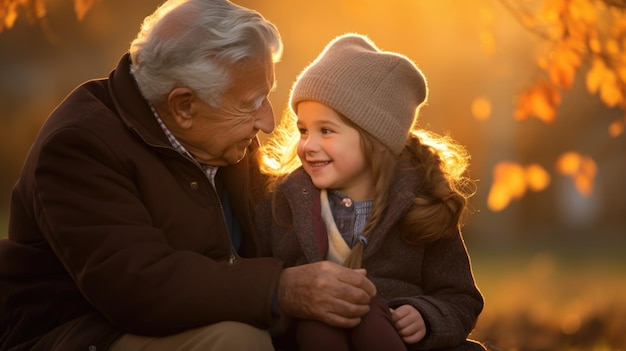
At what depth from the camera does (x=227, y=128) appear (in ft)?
11.4

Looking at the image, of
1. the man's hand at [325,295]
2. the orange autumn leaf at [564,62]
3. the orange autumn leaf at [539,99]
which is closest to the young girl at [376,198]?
the man's hand at [325,295]

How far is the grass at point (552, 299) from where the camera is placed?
6547 millimetres

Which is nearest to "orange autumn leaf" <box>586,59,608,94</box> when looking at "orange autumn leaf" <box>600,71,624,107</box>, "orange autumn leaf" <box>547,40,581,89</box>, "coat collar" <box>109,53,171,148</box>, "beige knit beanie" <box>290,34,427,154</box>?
"orange autumn leaf" <box>600,71,624,107</box>

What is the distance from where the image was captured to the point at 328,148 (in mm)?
3566

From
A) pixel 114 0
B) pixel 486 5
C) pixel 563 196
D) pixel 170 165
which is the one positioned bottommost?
pixel 563 196

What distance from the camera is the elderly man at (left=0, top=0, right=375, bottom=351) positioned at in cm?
305

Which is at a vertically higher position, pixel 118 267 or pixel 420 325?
pixel 118 267

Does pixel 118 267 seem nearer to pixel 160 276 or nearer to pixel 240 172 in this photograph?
pixel 160 276

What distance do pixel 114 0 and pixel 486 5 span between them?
10.8 feet

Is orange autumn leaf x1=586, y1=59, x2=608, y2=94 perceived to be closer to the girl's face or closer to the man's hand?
the girl's face

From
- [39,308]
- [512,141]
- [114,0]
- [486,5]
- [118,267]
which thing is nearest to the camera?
[118,267]

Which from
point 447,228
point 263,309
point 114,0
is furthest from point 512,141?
point 263,309

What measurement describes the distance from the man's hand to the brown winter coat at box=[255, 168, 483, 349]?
1.12 feet

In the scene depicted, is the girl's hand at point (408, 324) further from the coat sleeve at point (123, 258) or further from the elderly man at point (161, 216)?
the coat sleeve at point (123, 258)
